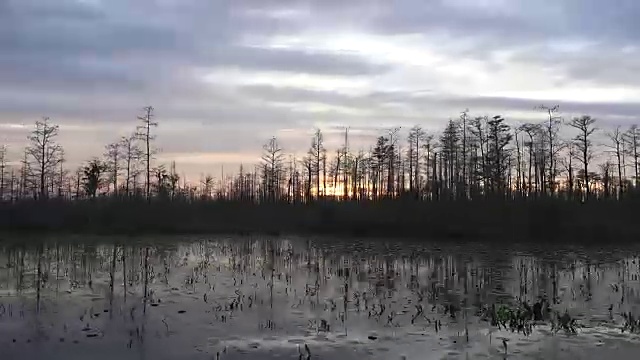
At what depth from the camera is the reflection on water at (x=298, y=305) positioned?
989 centimetres

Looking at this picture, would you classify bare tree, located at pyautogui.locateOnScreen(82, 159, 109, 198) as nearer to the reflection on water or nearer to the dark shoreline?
the dark shoreline

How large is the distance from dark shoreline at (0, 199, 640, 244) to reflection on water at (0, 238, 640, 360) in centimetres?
1891

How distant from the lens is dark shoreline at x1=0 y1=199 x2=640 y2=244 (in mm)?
45094

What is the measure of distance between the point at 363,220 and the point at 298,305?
35.6 m

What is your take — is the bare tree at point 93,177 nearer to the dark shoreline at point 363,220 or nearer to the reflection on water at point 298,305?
the dark shoreline at point 363,220

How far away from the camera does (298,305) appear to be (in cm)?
1405

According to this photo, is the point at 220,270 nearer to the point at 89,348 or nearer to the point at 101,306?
the point at 101,306

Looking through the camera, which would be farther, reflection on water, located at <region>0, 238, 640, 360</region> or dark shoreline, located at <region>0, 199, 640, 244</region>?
dark shoreline, located at <region>0, 199, 640, 244</region>

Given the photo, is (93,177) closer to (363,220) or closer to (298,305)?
(363,220)

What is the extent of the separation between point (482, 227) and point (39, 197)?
37321mm

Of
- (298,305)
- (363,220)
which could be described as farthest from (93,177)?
(298,305)

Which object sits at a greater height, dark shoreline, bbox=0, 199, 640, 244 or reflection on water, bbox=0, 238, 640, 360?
dark shoreline, bbox=0, 199, 640, 244

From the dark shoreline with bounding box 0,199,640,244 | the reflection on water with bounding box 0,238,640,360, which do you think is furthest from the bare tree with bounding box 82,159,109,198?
the reflection on water with bounding box 0,238,640,360

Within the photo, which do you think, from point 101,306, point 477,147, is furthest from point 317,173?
point 101,306
